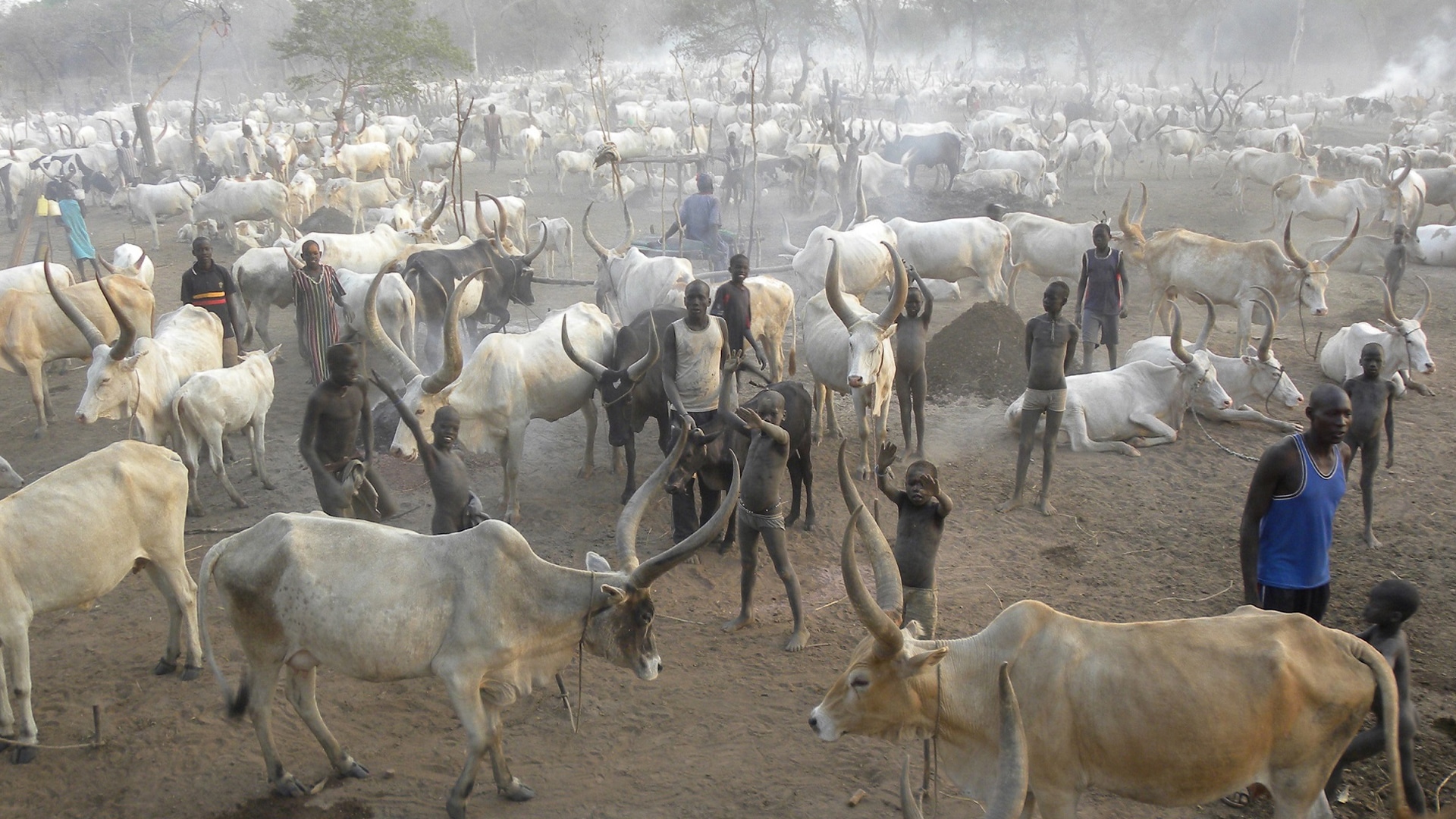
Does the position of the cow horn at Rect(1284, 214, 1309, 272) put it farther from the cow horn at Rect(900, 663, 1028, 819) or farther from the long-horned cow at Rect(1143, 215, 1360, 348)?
the cow horn at Rect(900, 663, 1028, 819)

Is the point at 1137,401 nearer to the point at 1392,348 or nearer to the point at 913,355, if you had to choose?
the point at 913,355

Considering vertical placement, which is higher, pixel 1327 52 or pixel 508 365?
pixel 1327 52

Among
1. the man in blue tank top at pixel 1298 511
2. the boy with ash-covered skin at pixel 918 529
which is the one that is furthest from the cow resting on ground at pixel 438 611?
the man in blue tank top at pixel 1298 511

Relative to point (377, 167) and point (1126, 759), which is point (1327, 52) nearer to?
point (377, 167)

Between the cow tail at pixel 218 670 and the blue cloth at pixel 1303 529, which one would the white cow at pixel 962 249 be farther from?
the cow tail at pixel 218 670

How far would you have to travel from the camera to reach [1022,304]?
15.8 metres

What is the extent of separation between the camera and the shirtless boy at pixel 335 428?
266 inches

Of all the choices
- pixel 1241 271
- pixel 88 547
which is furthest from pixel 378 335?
pixel 1241 271

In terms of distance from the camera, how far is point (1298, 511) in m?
4.75

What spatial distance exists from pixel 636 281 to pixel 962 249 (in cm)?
498

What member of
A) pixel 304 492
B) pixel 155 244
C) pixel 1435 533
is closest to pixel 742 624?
pixel 304 492

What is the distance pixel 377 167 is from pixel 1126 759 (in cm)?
2690

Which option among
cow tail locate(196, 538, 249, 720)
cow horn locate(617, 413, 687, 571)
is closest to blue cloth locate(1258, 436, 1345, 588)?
cow horn locate(617, 413, 687, 571)

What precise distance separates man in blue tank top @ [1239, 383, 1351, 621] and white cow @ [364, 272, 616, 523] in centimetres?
559
